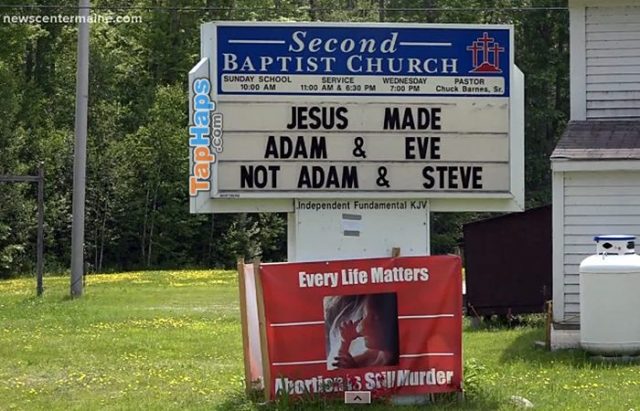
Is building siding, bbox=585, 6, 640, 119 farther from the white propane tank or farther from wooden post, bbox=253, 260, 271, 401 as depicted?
wooden post, bbox=253, 260, 271, 401

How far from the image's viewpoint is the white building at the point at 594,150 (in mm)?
14703

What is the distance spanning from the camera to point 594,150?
1478cm

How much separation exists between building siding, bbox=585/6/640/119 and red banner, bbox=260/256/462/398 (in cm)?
795

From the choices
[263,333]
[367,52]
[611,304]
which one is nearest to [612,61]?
[611,304]

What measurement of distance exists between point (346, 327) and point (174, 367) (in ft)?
14.3

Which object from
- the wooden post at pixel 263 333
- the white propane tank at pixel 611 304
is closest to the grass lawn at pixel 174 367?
the wooden post at pixel 263 333

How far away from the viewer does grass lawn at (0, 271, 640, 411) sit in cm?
993

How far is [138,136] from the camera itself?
170ft

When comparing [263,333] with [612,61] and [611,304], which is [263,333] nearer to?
[611,304]

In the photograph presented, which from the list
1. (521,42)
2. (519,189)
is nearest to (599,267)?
(519,189)

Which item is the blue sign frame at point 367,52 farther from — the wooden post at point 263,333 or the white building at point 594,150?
the white building at point 594,150

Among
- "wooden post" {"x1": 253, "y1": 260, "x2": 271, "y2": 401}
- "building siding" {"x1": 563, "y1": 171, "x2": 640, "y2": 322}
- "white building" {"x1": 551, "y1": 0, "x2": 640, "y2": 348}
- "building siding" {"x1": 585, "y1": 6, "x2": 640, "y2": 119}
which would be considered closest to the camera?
"wooden post" {"x1": 253, "y1": 260, "x2": 271, "y2": 401}

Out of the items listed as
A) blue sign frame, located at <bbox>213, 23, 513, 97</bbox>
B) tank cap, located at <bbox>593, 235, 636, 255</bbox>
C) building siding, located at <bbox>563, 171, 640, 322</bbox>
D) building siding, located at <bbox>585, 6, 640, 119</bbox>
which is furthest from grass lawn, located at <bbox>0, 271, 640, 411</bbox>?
building siding, located at <bbox>585, 6, 640, 119</bbox>

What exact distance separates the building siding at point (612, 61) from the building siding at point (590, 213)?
63.6 inches
